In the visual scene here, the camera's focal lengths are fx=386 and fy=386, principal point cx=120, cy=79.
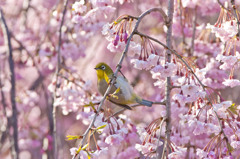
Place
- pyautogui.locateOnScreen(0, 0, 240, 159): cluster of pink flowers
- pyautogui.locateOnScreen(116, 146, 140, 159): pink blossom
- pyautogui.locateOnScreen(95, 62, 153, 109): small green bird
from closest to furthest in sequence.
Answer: pyautogui.locateOnScreen(0, 0, 240, 159): cluster of pink flowers → pyautogui.locateOnScreen(95, 62, 153, 109): small green bird → pyautogui.locateOnScreen(116, 146, 140, 159): pink blossom

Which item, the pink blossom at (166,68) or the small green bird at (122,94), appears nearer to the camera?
the pink blossom at (166,68)

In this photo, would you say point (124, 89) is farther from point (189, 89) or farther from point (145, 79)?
point (145, 79)

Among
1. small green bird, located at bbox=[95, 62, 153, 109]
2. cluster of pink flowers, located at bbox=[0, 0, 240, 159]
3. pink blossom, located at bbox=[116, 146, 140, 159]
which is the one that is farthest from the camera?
pink blossom, located at bbox=[116, 146, 140, 159]

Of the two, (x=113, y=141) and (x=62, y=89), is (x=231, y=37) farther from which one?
(x=62, y=89)

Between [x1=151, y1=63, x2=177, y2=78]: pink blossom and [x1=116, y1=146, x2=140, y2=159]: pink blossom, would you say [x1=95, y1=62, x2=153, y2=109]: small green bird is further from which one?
[x1=116, y1=146, x2=140, y2=159]: pink blossom

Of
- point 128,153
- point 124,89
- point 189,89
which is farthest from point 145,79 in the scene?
point 189,89

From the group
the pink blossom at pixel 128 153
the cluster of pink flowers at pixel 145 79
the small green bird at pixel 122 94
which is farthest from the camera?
the pink blossom at pixel 128 153

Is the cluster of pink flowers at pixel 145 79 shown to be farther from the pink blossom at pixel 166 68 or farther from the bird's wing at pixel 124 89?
the bird's wing at pixel 124 89

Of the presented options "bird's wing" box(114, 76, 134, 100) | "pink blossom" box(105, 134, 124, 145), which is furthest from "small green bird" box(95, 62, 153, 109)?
"pink blossom" box(105, 134, 124, 145)

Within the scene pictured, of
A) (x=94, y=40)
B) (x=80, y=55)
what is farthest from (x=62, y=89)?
(x=94, y=40)

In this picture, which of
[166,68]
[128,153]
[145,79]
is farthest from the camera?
[145,79]

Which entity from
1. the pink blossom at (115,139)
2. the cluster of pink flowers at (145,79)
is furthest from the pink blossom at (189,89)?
the pink blossom at (115,139)

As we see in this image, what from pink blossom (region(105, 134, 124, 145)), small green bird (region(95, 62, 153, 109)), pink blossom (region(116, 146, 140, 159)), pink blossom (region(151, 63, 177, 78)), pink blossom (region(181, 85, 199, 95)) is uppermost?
pink blossom (region(151, 63, 177, 78))

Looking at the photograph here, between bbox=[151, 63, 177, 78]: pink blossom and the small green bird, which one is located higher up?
bbox=[151, 63, 177, 78]: pink blossom
